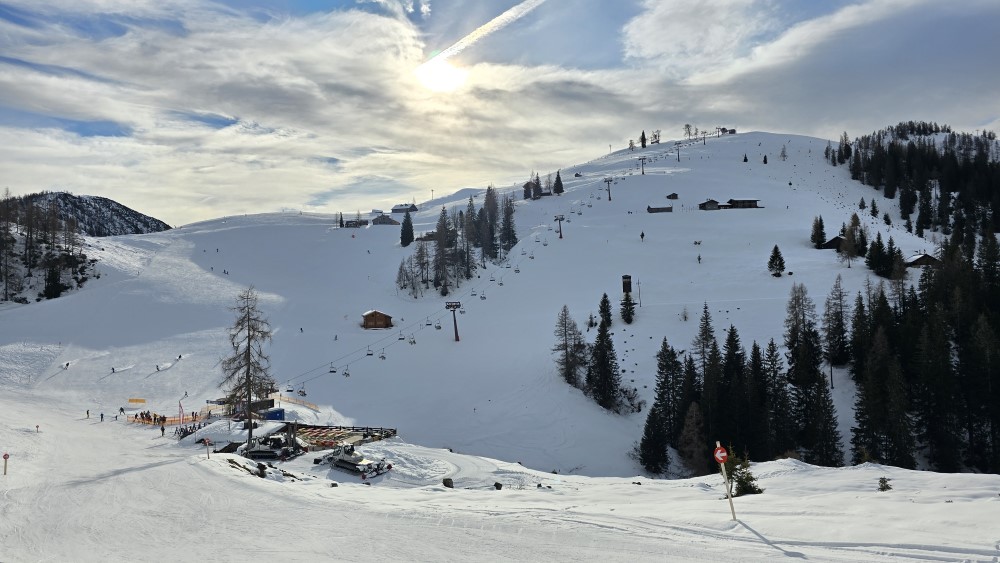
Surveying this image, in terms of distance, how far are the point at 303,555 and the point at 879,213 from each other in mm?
141245

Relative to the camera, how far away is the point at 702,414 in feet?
136

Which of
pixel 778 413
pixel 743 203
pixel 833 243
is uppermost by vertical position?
pixel 743 203

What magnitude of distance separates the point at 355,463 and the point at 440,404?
75.7 ft

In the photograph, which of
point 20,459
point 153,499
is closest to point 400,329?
point 20,459

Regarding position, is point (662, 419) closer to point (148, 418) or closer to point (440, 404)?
point (440, 404)

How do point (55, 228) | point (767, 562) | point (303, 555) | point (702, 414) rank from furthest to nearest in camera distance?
point (55, 228)
point (702, 414)
point (303, 555)
point (767, 562)

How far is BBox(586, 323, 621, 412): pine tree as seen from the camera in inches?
1895

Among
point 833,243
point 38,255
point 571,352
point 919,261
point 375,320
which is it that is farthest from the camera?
point 833,243

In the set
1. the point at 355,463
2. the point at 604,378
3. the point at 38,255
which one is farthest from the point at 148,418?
the point at 38,255

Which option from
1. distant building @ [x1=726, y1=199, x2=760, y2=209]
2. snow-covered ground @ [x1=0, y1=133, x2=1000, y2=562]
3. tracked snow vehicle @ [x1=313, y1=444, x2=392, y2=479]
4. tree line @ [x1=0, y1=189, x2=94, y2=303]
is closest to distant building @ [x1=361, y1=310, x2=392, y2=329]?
snow-covered ground @ [x1=0, y1=133, x2=1000, y2=562]

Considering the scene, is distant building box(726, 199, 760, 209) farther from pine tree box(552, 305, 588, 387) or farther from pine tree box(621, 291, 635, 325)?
pine tree box(552, 305, 588, 387)

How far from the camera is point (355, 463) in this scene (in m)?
26.2

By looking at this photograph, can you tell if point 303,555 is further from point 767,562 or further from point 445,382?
point 445,382

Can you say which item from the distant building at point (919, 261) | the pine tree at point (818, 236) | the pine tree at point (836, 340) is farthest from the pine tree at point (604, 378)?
the pine tree at point (818, 236)
